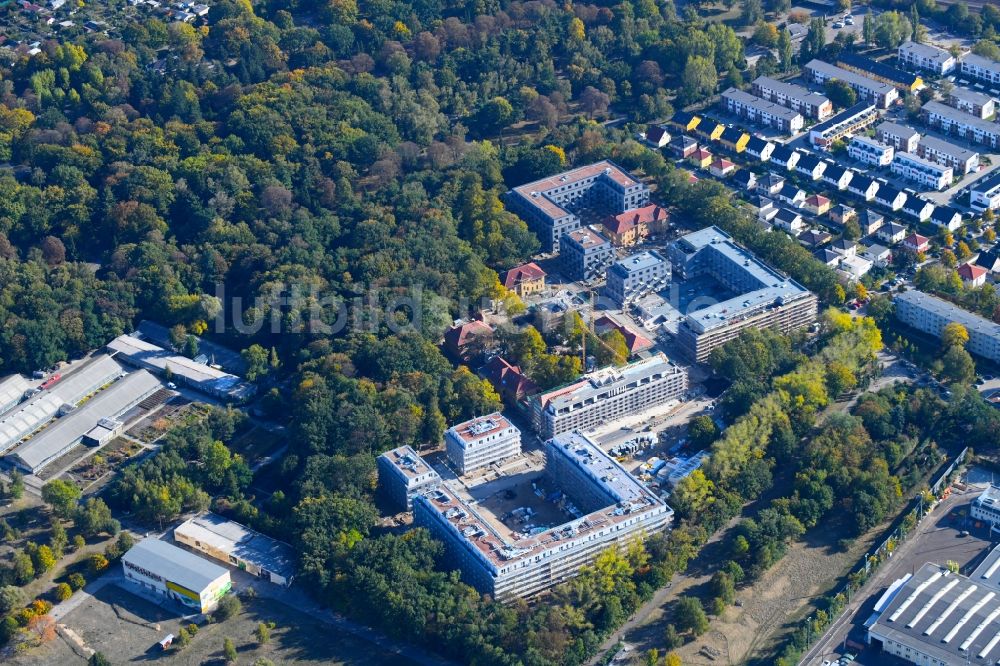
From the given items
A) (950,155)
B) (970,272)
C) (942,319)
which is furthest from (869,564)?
(950,155)

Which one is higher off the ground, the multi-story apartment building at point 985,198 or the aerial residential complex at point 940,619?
the multi-story apartment building at point 985,198

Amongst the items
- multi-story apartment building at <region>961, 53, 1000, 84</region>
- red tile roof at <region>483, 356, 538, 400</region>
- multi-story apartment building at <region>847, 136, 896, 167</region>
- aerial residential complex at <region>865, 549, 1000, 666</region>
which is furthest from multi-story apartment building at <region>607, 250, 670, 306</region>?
multi-story apartment building at <region>961, 53, 1000, 84</region>

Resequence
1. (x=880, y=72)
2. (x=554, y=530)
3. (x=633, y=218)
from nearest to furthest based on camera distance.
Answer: (x=554, y=530)
(x=633, y=218)
(x=880, y=72)

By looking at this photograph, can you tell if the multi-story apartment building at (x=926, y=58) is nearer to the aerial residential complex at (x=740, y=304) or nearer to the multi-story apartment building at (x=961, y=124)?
the multi-story apartment building at (x=961, y=124)

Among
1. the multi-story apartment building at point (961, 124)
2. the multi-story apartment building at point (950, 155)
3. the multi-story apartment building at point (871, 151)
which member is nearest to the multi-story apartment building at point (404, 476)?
the multi-story apartment building at point (871, 151)

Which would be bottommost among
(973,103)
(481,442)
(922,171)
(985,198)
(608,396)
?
(481,442)

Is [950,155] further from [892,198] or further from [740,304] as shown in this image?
[740,304]
